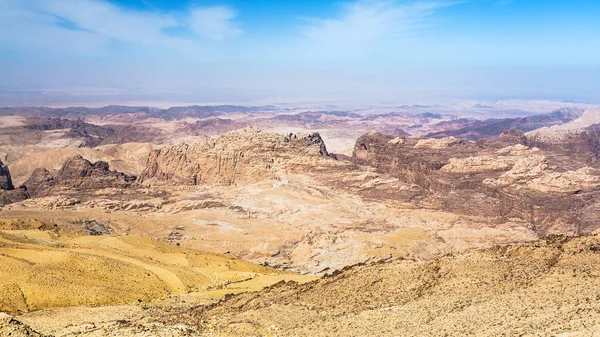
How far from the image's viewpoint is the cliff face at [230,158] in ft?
323

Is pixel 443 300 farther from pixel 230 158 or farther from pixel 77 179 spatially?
pixel 230 158

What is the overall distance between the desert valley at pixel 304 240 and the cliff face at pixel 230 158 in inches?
12.8

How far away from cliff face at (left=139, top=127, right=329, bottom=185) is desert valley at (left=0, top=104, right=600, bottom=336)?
0.33 m

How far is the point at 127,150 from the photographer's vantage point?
147 m

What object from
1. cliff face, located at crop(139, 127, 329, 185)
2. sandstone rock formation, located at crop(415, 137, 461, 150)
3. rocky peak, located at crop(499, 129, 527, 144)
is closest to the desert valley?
cliff face, located at crop(139, 127, 329, 185)

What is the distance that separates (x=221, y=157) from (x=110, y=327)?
8121cm

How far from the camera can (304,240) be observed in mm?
62125

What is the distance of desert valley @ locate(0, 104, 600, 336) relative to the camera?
1972 cm

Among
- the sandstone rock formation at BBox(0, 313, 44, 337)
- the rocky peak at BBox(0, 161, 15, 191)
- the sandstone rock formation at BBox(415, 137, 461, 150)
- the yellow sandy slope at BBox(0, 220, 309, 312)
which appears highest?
the sandstone rock formation at BBox(0, 313, 44, 337)

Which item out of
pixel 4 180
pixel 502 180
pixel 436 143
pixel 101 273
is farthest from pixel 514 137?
pixel 101 273

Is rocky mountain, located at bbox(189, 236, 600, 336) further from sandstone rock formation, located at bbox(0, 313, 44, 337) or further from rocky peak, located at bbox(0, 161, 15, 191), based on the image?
rocky peak, located at bbox(0, 161, 15, 191)

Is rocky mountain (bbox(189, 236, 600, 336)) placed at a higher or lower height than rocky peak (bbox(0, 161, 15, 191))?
higher

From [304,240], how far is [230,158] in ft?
137

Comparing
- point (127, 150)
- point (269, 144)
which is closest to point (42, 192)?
point (269, 144)
